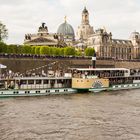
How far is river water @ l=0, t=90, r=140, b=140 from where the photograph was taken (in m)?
22.8

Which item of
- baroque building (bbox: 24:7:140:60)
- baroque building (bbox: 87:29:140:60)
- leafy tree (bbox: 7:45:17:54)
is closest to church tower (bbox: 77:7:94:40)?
baroque building (bbox: 24:7:140:60)

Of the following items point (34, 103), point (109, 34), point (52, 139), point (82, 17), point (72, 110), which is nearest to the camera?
point (52, 139)

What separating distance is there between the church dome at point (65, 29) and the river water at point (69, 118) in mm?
84310

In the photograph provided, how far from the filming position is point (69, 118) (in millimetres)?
27438

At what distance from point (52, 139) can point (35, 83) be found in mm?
18707

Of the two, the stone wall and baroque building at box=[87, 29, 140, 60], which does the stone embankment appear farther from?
baroque building at box=[87, 29, 140, 60]

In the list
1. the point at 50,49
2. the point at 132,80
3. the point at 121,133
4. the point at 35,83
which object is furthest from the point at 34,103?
the point at 50,49

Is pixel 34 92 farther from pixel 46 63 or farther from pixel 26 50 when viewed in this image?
pixel 26 50

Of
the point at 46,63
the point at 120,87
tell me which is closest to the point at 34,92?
the point at 120,87

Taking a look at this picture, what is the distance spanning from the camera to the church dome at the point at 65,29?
4786 inches

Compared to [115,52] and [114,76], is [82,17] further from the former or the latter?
[114,76]

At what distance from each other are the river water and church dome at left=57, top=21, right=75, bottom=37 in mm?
84310

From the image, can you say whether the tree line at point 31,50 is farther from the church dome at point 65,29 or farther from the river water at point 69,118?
the church dome at point 65,29

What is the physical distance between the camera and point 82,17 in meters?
126
